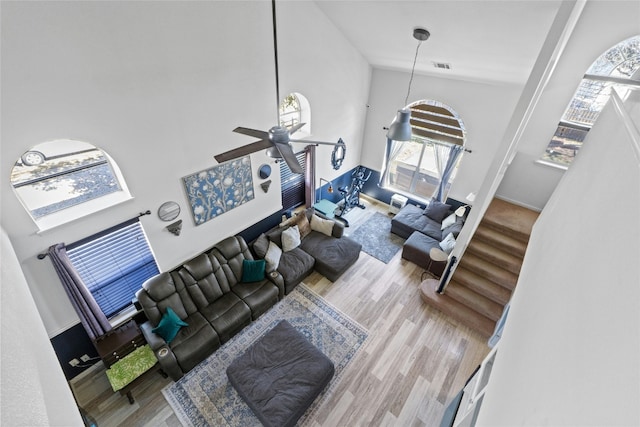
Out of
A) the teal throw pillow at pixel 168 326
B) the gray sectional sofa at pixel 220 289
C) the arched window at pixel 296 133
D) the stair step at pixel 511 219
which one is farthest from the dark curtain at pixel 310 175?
the teal throw pillow at pixel 168 326

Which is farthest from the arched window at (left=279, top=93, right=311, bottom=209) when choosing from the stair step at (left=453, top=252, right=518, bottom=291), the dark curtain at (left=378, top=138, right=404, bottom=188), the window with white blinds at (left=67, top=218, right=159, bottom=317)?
the stair step at (left=453, top=252, right=518, bottom=291)

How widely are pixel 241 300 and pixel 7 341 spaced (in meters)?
3.65

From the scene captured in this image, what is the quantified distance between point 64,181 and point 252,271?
2753 mm

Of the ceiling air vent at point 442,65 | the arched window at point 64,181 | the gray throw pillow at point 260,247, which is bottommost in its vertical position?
the gray throw pillow at point 260,247

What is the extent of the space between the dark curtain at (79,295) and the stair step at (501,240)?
5929 mm

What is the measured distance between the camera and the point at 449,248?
5371mm

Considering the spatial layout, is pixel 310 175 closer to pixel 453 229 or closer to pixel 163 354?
pixel 453 229

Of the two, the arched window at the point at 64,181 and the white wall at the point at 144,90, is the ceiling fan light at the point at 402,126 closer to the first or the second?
the white wall at the point at 144,90

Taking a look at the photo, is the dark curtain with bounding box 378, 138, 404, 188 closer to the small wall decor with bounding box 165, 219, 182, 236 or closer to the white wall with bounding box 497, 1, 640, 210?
the white wall with bounding box 497, 1, 640, 210

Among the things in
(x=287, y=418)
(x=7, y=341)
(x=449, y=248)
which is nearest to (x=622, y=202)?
(x=7, y=341)

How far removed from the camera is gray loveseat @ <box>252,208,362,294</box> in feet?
16.6

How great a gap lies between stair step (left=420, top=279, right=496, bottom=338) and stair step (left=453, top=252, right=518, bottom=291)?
64cm

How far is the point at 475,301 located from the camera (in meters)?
4.73

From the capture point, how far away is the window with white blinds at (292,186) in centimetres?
596
